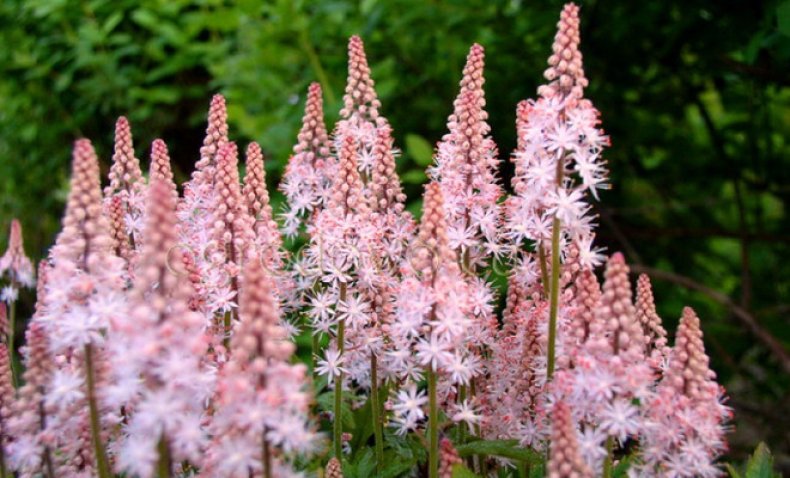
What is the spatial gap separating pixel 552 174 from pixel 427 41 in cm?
344

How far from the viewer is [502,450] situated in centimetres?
221

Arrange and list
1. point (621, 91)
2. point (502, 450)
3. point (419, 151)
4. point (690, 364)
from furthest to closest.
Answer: point (621, 91) < point (419, 151) < point (502, 450) < point (690, 364)

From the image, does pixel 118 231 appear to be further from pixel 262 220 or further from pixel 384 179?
pixel 384 179

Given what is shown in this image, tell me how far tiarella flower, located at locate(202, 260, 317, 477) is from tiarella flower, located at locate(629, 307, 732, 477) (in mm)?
754

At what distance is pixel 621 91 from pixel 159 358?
4.27m

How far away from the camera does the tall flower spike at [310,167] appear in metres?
2.81

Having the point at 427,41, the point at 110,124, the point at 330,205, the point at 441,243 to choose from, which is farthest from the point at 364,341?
the point at 110,124

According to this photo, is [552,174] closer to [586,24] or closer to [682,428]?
[682,428]

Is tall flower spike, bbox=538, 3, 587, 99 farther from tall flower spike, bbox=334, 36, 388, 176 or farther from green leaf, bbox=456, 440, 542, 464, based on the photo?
green leaf, bbox=456, 440, 542, 464

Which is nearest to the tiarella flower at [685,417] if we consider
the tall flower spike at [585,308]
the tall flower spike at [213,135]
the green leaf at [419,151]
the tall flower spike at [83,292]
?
the tall flower spike at [585,308]

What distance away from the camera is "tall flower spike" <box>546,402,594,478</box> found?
1749 mm

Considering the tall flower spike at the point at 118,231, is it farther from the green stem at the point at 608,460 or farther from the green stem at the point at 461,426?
the green stem at the point at 608,460

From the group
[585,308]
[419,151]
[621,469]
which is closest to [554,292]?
[585,308]

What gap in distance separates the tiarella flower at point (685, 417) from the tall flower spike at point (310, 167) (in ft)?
3.90
